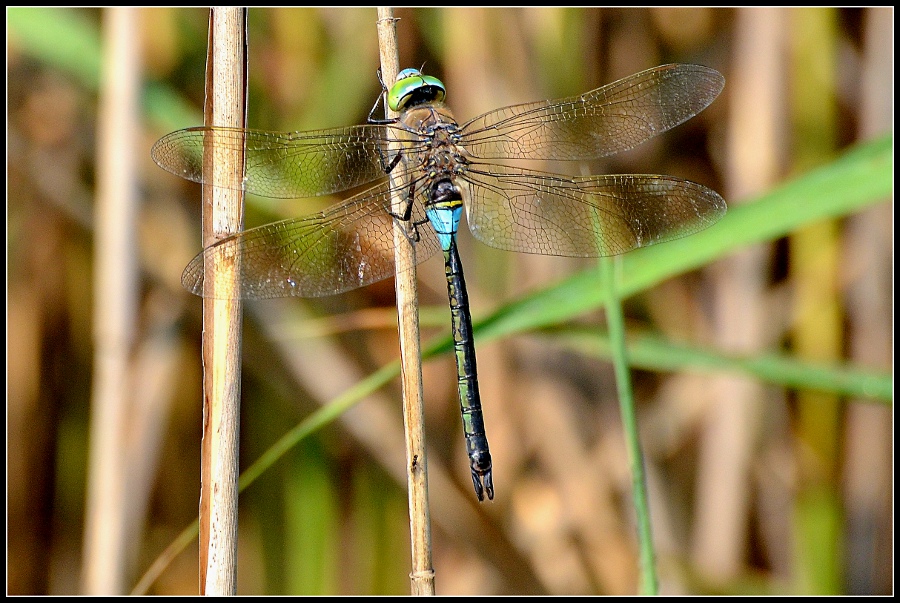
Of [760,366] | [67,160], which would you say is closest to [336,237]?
[760,366]

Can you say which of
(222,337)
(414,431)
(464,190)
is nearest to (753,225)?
(464,190)

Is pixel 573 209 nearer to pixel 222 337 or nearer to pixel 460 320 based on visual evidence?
pixel 460 320

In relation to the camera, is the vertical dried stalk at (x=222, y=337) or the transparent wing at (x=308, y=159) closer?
the vertical dried stalk at (x=222, y=337)

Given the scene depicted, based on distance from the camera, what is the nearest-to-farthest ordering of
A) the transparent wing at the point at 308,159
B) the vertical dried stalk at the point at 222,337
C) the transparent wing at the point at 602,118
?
the vertical dried stalk at the point at 222,337, the transparent wing at the point at 308,159, the transparent wing at the point at 602,118

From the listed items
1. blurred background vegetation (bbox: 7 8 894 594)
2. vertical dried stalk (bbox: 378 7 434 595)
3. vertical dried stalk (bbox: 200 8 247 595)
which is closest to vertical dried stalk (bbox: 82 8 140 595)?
blurred background vegetation (bbox: 7 8 894 594)

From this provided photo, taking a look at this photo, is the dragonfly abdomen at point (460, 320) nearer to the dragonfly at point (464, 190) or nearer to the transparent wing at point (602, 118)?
the dragonfly at point (464, 190)

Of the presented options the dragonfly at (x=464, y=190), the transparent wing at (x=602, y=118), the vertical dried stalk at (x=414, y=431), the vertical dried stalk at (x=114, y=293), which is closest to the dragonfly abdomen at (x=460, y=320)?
the dragonfly at (x=464, y=190)

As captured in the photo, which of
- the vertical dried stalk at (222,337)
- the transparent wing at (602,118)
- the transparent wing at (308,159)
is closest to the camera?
the vertical dried stalk at (222,337)

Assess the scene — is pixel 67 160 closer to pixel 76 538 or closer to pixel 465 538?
pixel 76 538
